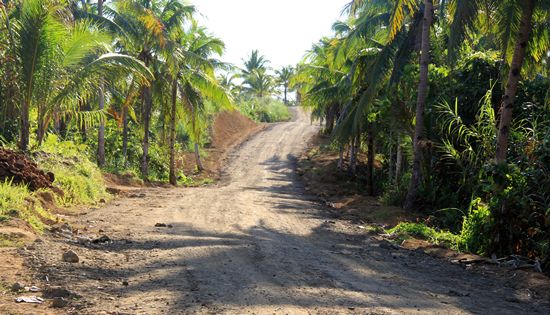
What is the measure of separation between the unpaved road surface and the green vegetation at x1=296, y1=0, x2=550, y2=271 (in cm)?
156

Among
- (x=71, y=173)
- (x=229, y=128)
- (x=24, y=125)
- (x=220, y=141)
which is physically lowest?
(x=71, y=173)

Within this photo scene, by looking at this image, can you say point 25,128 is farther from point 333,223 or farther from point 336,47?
point 336,47

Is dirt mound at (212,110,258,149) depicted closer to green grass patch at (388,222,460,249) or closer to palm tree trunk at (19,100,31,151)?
palm tree trunk at (19,100,31,151)

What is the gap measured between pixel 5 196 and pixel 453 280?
7.41m

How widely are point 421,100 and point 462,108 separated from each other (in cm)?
303

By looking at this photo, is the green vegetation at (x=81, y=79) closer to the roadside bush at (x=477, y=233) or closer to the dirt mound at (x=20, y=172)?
the dirt mound at (x=20, y=172)

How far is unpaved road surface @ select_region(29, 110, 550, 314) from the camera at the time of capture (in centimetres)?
550

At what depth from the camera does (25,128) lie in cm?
1290

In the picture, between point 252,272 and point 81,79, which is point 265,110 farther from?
point 252,272

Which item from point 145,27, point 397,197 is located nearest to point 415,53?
point 397,197

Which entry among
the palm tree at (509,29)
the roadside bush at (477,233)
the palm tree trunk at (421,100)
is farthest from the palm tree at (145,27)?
the roadside bush at (477,233)

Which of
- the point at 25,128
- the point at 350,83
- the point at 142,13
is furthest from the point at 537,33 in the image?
the point at 142,13

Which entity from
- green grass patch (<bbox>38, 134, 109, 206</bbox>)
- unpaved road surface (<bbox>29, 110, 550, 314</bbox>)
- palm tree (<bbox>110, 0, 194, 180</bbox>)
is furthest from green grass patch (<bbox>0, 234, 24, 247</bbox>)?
palm tree (<bbox>110, 0, 194, 180</bbox>)

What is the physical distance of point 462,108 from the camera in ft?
53.1
